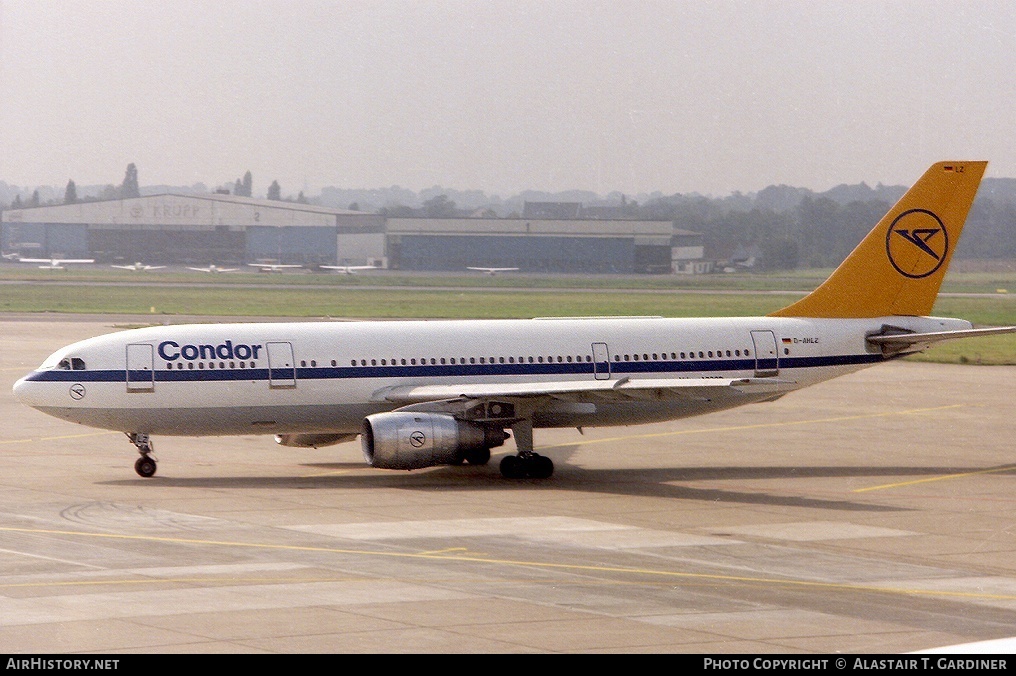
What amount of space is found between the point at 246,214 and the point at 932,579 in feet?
401

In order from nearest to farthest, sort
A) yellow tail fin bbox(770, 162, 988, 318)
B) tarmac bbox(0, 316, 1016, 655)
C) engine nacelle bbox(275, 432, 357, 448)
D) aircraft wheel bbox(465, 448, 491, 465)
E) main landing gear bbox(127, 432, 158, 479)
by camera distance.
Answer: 1. tarmac bbox(0, 316, 1016, 655)
2. aircraft wheel bbox(465, 448, 491, 465)
3. main landing gear bbox(127, 432, 158, 479)
4. engine nacelle bbox(275, 432, 357, 448)
5. yellow tail fin bbox(770, 162, 988, 318)

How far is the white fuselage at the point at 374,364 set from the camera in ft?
109

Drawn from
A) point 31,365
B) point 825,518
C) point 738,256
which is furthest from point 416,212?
point 825,518

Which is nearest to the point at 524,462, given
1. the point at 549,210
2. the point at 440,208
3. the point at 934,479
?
the point at 934,479

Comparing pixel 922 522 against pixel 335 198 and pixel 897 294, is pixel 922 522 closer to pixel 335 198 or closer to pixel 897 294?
pixel 897 294

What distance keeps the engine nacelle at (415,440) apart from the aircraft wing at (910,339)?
12756 millimetres

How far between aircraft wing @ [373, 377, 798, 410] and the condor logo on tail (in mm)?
7222

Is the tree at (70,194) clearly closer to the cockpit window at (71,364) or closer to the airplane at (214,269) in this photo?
the airplane at (214,269)

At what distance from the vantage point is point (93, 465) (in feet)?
119

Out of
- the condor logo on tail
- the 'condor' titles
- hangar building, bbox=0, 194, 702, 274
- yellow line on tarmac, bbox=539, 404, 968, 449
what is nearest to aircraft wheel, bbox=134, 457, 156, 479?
the 'condor' titles

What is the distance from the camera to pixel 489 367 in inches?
1410

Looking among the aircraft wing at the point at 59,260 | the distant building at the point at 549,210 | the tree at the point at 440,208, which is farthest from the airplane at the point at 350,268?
the aircraft wing at the point at 59,260

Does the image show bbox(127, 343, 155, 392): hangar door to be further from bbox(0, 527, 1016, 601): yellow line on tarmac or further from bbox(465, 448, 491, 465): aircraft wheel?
bbox(465, 448, 491, 465): aircraft wheel

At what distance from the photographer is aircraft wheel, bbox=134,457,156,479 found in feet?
112
